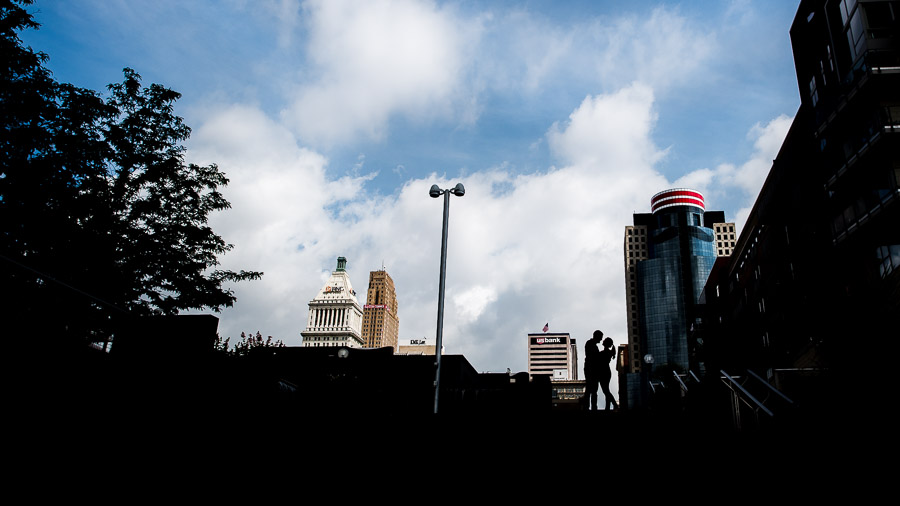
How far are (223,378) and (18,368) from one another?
2.31m

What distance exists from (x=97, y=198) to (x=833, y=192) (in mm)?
36233

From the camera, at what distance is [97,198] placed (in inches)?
601

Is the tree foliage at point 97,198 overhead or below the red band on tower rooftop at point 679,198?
below

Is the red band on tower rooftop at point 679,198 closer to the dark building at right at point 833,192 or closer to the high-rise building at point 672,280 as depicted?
the high-rise building at point 672,280

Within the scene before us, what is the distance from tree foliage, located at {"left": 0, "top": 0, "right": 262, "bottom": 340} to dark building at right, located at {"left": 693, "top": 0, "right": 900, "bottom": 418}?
16186 mm

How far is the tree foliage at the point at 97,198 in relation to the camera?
1278 cm

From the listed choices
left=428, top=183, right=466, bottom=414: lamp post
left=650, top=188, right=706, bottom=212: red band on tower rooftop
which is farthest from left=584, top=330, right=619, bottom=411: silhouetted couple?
left=650, top=188, right=706, bottom=212: red band on tower rooftop

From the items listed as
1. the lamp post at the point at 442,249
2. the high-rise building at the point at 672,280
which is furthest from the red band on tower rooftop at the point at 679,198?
the lamp post at the point at 442,249

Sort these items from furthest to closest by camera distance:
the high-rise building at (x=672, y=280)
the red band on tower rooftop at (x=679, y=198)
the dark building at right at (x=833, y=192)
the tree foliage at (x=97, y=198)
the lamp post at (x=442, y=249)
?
the red band on tower rooftop at (x=679, y=198)
the high-rise building at (x=672, y=280)
the dark building at right at (x=833, y=192)
the lamp post at (x=442, y=249)
the tree foliage at (x=97, y=198)

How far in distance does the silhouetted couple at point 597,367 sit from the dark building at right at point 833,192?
4.47 meters

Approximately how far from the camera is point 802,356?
26.1 meters

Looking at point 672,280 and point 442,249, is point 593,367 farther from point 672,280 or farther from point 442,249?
point 672,280

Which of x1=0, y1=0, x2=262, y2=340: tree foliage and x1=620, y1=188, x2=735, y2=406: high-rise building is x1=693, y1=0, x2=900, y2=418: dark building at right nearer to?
x1=0, y1=0, x2=262, y2=340: tree foliage

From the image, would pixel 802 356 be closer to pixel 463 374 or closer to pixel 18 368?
pixel 463 374
